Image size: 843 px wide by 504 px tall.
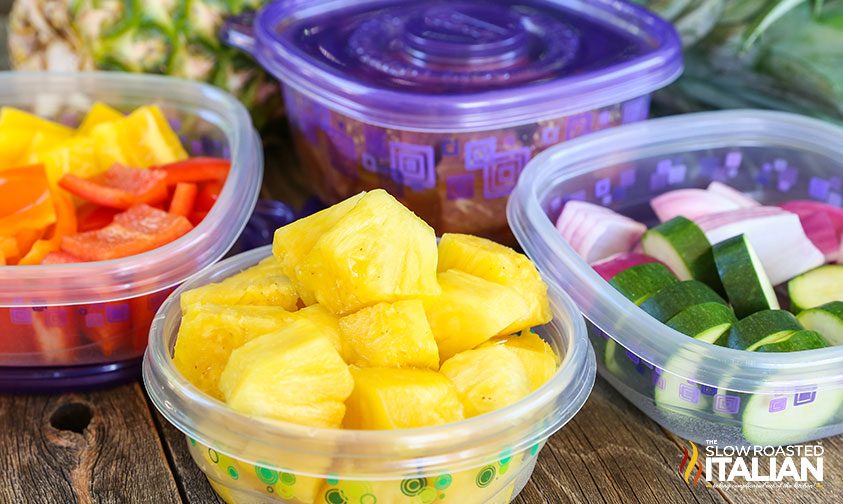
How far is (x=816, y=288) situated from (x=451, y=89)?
62cm

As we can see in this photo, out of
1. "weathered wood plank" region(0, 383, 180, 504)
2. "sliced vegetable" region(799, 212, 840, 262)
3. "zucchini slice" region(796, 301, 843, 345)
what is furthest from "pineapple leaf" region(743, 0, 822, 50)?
"weathered wood plank" region(0, 383, 180, 504)

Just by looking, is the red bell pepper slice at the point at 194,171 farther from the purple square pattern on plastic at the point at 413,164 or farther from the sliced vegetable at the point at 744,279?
the sliced vegetable at the point at 744,279

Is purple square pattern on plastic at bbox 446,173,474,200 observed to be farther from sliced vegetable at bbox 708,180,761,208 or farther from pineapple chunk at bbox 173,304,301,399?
pineapple chunk at bbox 173,304,301,399

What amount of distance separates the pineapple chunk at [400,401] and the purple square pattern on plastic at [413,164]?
58 cm

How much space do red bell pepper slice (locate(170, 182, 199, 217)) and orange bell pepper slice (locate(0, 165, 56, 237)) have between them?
0.56 feet

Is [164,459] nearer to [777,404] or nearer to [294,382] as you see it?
[294,382]

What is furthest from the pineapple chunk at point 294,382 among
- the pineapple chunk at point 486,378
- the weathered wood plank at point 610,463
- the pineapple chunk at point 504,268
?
the weathered wood plank at point 610,463

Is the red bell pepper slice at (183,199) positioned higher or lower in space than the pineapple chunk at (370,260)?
lower

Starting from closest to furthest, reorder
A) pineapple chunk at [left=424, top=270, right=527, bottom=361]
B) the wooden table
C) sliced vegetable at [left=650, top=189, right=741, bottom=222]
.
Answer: pineapple chunk at [left=424, top=270, right=527, bottom=361], the wooden table, sliced vegetable at [left=650, top=189, right=741, bottom=222]

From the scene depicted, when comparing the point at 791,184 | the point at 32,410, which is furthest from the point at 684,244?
the point at 32,410

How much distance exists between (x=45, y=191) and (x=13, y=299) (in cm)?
21

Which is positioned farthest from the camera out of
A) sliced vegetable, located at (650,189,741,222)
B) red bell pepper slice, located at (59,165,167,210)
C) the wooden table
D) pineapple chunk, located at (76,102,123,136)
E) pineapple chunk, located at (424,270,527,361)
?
pineapple chunk, located at (76,102,123,136)

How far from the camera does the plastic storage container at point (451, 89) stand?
58.4 inches

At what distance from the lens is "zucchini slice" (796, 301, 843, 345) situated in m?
1.20
